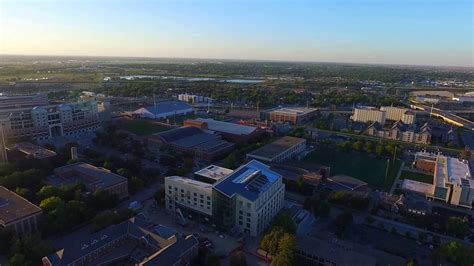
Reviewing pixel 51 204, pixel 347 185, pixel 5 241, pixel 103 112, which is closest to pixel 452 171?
pixel 347 185

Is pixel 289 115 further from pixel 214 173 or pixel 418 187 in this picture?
pixel 214 173

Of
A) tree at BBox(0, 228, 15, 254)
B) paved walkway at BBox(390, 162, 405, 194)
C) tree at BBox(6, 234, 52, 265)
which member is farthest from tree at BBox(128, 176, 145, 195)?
paved walkway at BBox(390, 162, 405, 194)

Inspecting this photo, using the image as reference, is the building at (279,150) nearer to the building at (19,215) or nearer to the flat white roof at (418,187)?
the flat white roof at (418,187)

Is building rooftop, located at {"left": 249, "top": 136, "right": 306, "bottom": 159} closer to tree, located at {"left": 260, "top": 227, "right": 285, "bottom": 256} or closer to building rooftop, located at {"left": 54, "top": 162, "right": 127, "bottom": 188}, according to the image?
building rooftop, located at {"left": 54, "top": 162, "right": 127, "bottom": 188}

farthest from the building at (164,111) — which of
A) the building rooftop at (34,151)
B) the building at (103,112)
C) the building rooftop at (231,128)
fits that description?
the building rooftop at (34,151)

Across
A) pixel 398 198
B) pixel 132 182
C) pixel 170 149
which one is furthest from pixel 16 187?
pixel 398 198
